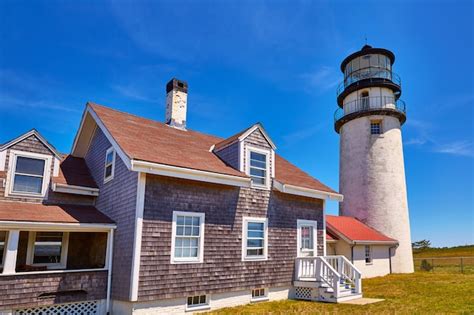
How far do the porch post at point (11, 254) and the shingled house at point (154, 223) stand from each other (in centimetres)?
2

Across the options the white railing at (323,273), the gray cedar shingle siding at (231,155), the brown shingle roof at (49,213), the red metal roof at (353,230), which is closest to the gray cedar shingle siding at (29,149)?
the brown shingle roof at (49,213)

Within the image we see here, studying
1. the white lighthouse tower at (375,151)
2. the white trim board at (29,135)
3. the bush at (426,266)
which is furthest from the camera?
the bush at (426,266)

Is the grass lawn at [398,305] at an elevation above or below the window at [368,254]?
below

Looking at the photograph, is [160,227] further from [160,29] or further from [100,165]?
[160,29]

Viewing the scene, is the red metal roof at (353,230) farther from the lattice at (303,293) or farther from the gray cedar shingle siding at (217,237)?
the lattice at (303,293)

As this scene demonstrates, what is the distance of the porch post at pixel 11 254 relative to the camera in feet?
27.3

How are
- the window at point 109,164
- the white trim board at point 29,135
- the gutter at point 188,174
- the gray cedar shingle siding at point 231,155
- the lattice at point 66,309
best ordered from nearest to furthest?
the lattice at point 66,309 → the gutter at point 188,174 → the white trim board at point 29,135 → the window at point 109,164 → the gray cedar shingle siding at point 231,155

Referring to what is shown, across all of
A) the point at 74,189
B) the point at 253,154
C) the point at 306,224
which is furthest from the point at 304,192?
the point at 74,189

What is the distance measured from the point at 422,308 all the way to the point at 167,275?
24.8ft

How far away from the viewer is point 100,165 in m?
12.4

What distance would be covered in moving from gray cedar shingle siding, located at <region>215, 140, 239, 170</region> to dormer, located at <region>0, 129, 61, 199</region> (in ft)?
18.5

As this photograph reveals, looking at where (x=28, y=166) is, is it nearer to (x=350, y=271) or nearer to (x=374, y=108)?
(x=350, y=271)

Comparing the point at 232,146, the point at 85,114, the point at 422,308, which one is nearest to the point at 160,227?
the point at 232,146

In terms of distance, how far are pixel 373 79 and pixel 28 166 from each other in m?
20.9
